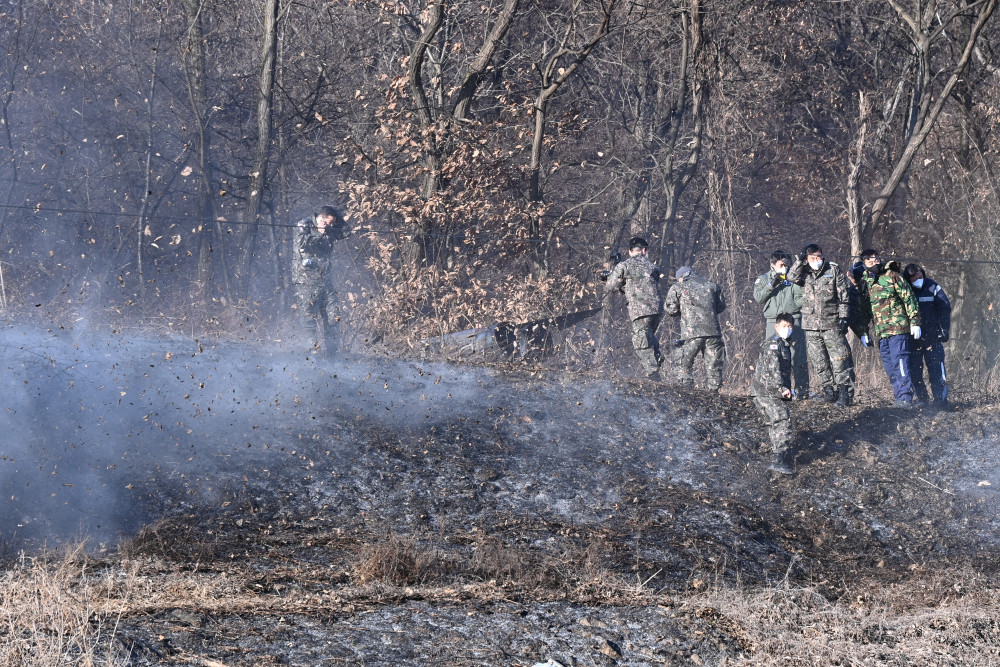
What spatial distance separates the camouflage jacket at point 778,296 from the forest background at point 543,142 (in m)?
4.16

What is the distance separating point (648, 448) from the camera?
10672mm

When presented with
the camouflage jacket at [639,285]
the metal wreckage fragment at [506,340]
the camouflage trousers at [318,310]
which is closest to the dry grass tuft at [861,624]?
the camouflage jacket at [639,285]

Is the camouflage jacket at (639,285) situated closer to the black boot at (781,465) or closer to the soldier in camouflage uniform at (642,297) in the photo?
the soldier in camouflage uniform at (642,297)

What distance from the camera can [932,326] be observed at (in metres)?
11.9

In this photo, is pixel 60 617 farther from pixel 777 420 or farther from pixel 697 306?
pixel 697 306

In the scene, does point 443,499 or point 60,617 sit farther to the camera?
point 443,499

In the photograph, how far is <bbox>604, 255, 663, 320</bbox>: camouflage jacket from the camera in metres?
12.4

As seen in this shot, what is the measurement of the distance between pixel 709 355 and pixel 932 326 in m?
2.54

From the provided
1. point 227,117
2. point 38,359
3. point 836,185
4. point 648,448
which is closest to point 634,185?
point 836,185

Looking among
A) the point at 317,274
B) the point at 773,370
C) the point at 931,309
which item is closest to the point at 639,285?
the point at 773,370

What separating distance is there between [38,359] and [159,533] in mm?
3571

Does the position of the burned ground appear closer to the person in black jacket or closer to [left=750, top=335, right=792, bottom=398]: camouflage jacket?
the person in black jacket

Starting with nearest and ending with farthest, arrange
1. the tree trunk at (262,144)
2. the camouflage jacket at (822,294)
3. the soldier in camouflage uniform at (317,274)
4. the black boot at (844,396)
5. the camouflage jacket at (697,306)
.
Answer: the camouflage jacket at (822,294) → the black boot at (844,396) → the camouflage jacket at (697,306) → the soldier in camouflage uniform at (317,274) → the tree trunk at (262,144)

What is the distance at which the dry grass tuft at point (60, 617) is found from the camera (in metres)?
5.32
